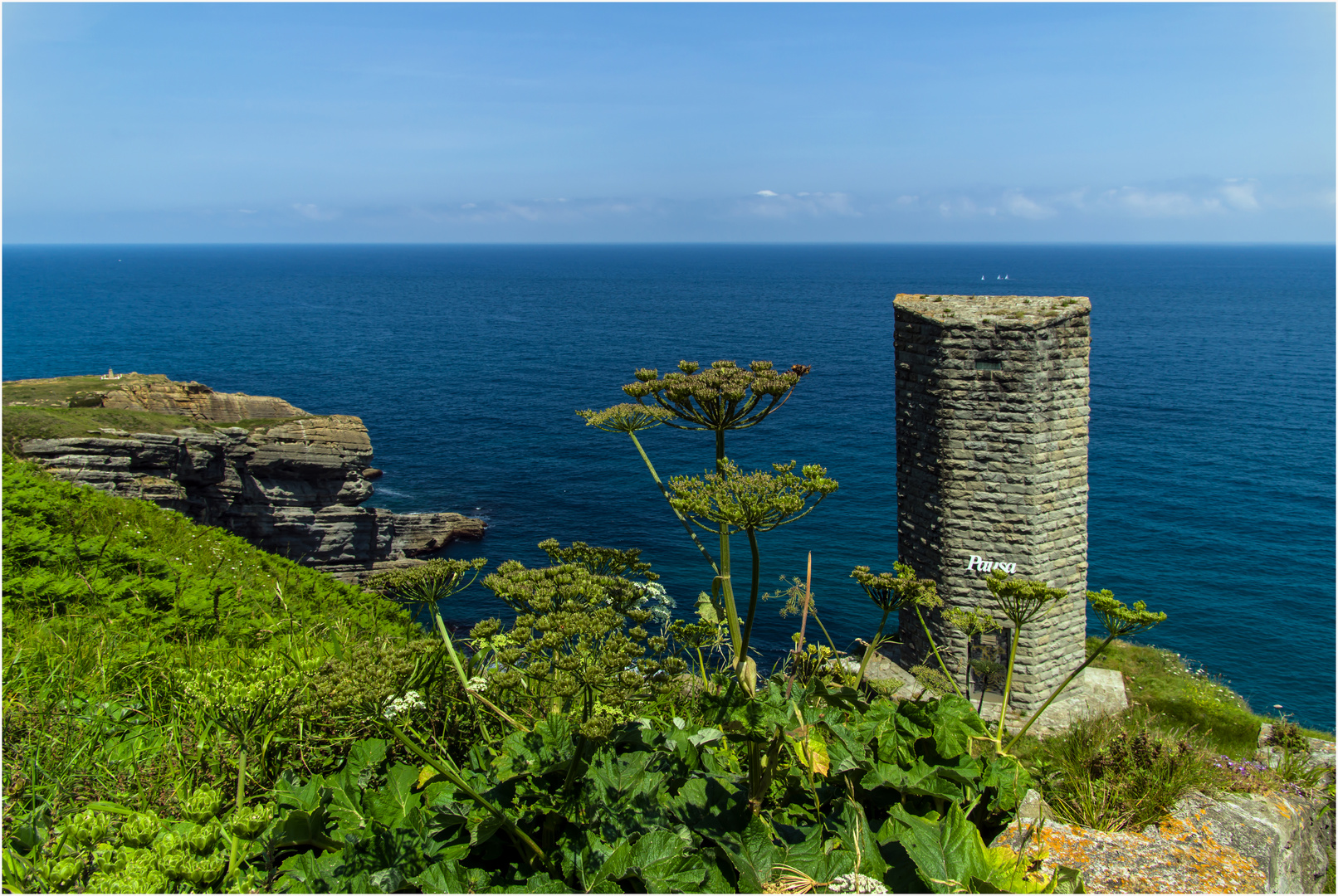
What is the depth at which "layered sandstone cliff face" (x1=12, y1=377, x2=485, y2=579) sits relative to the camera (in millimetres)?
28234

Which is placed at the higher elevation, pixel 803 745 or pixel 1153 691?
pixel 803 745

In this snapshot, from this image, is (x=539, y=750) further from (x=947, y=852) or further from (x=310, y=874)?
(x=947, y=852)

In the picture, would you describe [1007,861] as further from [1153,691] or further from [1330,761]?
[1153,691]

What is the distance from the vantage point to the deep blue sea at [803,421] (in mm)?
32884

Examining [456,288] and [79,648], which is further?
[456,288]

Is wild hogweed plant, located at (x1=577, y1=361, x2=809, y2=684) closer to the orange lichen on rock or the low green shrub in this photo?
the orange lichen on rock

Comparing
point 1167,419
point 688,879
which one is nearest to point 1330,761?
point 688,879

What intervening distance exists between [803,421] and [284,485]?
3348 centimetres

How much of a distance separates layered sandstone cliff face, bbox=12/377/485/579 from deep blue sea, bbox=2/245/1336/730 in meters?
3.81

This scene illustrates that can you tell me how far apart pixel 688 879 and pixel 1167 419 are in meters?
65.1

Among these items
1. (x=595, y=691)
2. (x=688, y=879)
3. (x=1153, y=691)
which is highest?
(x=595, y=691)

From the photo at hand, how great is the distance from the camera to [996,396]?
13.1 m

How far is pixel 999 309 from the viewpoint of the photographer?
1310cm

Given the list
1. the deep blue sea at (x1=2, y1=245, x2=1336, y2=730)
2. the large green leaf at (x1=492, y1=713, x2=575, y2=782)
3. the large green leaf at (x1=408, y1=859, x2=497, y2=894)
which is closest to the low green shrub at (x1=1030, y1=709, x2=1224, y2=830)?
the large green leaf at (x1=492, y1=713, x2=575, y2=782)
